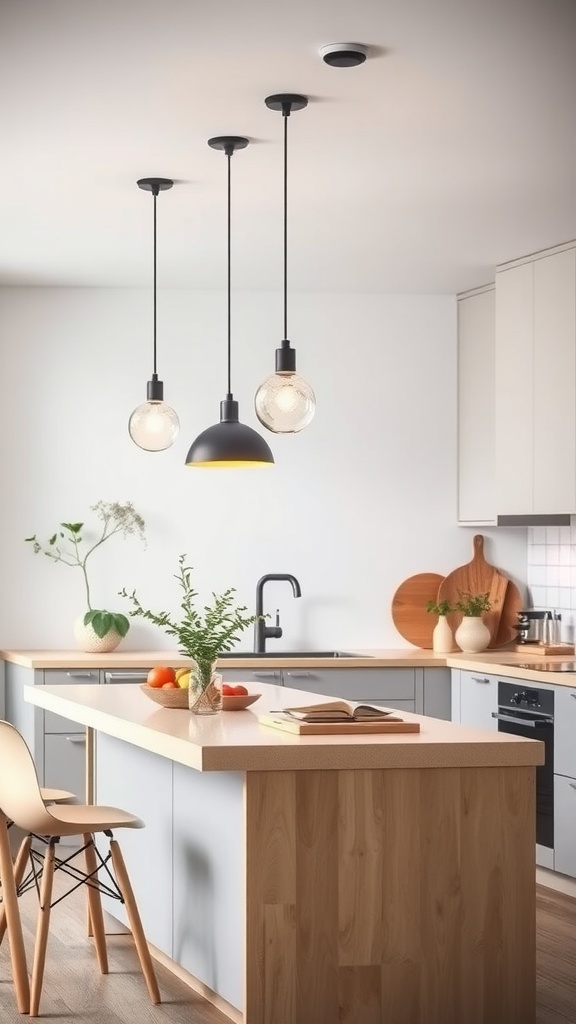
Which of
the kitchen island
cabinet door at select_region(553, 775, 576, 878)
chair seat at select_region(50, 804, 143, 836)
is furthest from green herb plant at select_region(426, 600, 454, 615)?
the kitchen island

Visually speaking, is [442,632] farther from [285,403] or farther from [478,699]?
[285,403]

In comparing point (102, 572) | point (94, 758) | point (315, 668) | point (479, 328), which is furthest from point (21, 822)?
point (479, 328)

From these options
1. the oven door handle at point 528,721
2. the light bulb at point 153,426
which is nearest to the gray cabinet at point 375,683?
the oven door handle at point 528,721

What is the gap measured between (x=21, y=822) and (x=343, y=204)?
8.34ft

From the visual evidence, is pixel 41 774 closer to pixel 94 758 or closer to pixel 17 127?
pixel 94 758

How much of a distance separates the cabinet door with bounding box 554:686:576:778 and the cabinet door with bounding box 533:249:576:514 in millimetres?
→ 834

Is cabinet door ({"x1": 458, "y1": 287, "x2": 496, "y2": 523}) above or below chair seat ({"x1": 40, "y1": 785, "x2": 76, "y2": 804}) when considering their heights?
above

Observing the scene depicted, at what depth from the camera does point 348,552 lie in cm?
693

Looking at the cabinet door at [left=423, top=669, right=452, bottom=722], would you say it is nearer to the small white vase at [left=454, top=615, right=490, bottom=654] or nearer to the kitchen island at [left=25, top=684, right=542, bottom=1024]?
the small white vase at [left=454, top=615, right=490, bottom=654]

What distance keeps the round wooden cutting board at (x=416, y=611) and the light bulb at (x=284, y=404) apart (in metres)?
2.95

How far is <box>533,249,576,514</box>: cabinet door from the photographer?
223 inches

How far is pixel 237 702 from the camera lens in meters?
4.32

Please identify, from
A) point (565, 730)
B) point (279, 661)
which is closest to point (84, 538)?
point (279, 661)

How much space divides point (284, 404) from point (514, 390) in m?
2.23
